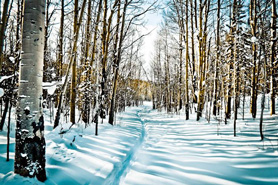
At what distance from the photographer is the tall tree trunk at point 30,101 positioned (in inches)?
95.8

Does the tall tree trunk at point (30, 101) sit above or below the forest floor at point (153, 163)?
above

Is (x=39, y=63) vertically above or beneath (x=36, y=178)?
above

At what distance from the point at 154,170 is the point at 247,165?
2008 millimetres

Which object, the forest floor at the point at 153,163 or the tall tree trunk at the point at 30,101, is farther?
the forest floor at the point at 153,163

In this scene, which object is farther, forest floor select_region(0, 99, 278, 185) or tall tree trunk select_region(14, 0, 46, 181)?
forest floor select_region(0, 99, 278, 185)

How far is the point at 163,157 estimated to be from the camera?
443cm

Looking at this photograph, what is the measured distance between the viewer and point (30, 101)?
2.46m

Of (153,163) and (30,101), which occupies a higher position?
(30,101)

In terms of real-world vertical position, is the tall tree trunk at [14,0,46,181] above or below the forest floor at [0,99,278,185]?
above

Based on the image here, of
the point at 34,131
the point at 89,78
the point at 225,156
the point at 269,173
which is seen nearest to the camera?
the point at 34,131

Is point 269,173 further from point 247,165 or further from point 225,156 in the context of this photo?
point 225,156

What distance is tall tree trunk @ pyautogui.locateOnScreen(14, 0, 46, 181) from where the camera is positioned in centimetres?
243

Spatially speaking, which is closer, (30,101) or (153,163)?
(30,101)

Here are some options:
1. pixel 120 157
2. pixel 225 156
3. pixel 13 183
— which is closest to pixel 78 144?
pixel 120 157
